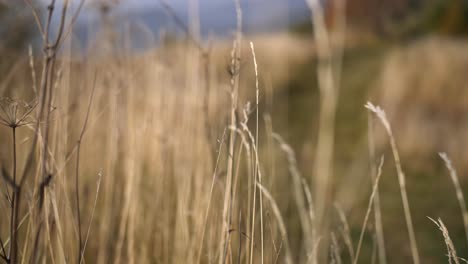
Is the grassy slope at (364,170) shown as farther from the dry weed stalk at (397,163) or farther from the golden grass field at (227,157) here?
the dry weed stalk at (397,163)

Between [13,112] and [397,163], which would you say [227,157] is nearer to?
[397,163]

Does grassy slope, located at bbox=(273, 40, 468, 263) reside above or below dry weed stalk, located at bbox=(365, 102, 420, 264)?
above

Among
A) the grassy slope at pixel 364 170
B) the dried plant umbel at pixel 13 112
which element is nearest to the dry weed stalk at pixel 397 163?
the dried plant umbel at pixel 13 112

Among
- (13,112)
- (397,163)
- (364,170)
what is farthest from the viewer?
(364,170)

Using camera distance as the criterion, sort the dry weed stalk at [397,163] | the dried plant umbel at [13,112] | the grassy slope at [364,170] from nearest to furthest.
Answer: the dried plant umbel at [13,112] → the dry weed stalk at [397,163] → the grassy slope at [364,170]

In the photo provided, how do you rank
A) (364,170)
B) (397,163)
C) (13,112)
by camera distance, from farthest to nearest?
1. (364,170)
2. (397,163)
3. (13,112)

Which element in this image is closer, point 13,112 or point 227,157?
point 13,112

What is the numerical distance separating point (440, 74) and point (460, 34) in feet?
6.00

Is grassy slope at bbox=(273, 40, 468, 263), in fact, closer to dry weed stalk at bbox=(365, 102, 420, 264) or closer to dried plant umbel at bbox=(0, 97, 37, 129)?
dry weed stalk at bbox=(365, 102, 420, 264)

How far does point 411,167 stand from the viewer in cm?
299

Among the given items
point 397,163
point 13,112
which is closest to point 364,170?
point 397,163

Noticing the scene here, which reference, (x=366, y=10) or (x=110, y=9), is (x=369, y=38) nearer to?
(x=366, y=10)

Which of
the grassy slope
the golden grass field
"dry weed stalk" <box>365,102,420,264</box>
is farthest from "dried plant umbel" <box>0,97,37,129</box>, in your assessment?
the grassy slope

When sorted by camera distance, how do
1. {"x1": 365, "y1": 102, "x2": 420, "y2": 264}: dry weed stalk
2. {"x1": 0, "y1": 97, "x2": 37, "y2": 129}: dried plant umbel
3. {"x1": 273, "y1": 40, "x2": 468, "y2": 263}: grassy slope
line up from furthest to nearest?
1. {"x1": 273, "y1": 40, "x2": 468, "y2": 263}: grassy slope
2. {"x1": 365, "y1": 102, "x2": 420, "y2": 264}: dry weed stalk
3. {"x1": 0, "y1": 97, "x2": 37, "y2": 129}: dried plant umbel
